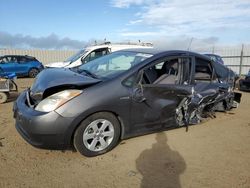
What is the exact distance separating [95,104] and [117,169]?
94 centimetres

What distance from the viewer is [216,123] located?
625 cm

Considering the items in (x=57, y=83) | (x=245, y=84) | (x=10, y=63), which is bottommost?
(x=245, y=84)

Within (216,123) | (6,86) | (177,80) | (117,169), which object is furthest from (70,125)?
(6,86)

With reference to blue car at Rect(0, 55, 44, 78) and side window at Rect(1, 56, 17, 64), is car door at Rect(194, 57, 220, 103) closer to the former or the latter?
blue car at Rect(0, 55, 44, 78)

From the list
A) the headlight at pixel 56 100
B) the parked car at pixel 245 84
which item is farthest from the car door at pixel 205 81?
the parked car at pixel 245 84

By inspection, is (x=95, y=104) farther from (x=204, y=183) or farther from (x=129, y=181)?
(x=204, y=183)

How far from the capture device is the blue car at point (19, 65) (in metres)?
18.7

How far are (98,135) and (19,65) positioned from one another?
16.3 metres

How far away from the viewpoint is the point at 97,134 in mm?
4336

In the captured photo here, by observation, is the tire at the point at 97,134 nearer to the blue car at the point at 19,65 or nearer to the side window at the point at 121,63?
the side window at the point at 121,63

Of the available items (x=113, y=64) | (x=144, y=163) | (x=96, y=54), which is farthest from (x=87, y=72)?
(x=96, y=54)

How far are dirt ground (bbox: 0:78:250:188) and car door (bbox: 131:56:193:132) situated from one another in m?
0.35

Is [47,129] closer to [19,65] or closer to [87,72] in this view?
[87,72]

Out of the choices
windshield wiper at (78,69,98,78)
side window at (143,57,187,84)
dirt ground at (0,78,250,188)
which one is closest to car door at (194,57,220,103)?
side window at (143,57,187,84)
